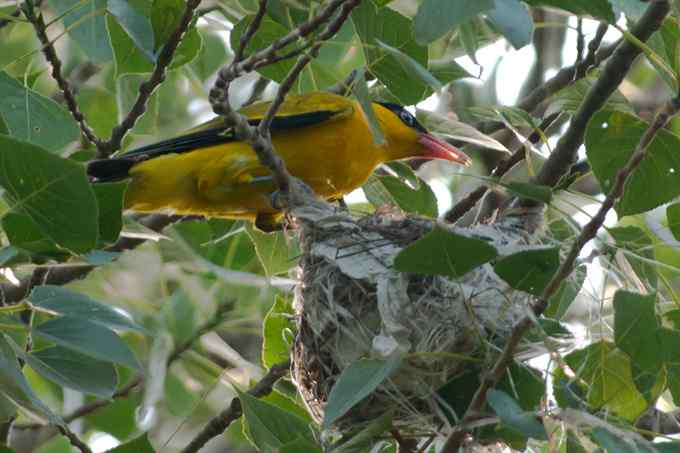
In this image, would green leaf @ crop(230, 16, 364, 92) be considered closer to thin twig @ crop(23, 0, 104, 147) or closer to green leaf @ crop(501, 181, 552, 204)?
thin twig @ crop(23, 0, 104, 147)

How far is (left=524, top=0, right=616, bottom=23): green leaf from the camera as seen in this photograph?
2.48 meters

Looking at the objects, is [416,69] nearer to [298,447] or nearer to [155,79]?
[298,447]

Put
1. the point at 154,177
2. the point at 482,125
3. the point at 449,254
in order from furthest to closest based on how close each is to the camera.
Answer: the point at 482,125, the point at 154,177, the point at 449,254

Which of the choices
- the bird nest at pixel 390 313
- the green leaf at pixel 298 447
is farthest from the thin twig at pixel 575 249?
the green leaf at pixel 298 447

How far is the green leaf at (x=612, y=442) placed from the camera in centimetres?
221

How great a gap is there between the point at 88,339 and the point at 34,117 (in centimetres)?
100

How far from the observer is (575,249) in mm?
2371

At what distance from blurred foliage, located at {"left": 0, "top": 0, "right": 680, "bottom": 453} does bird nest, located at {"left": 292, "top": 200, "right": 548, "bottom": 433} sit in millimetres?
92

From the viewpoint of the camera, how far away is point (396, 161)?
438cm

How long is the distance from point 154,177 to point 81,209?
1585 mm

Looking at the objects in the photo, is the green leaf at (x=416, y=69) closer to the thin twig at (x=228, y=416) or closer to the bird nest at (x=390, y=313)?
the bird nest at (x=390, y=313)

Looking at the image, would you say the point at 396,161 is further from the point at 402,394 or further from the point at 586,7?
the point at 586,7

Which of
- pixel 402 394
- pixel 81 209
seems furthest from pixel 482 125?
pixel 81 209

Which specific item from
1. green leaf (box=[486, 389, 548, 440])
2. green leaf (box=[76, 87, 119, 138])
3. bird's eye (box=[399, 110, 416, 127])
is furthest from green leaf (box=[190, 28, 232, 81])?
green leaf (box=[486, 389, 548, 440])
